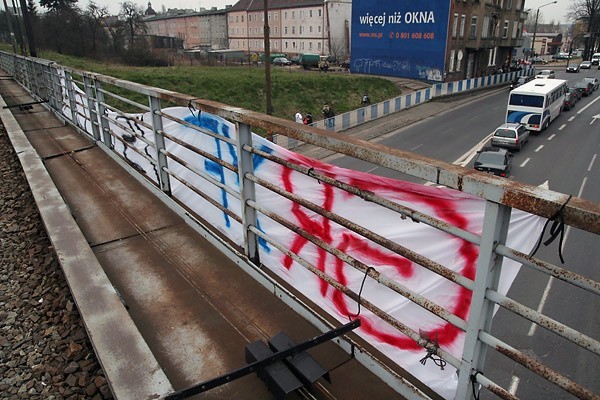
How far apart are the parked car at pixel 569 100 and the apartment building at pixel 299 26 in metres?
41.2

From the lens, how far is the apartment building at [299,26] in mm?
74500

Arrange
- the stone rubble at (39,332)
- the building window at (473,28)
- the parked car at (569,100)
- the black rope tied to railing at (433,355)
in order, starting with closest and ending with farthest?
1. the black rope tied to railing at (433,355)
2. the stone rubble at (39,332)
3. the parked car at (569,100)
4. the building window at (473,28)

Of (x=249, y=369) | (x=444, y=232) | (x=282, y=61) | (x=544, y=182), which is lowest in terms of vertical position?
(x=544, y=182)

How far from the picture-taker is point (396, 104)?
3653 centimetres

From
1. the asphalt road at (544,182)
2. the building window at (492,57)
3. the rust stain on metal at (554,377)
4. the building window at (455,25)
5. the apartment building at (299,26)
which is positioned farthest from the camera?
the apartment building at (299,26)

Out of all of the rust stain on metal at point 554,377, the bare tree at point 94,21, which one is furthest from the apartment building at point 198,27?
the rust stain on metal at point 554,377

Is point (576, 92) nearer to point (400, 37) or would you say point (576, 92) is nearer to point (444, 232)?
point (400, 37)

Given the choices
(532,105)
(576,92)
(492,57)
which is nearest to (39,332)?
(532,105)

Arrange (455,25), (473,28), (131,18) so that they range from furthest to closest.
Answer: (131,18) → (473,28) → (455,25)

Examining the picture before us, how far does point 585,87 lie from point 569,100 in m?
9.79

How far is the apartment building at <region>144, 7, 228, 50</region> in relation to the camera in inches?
3861

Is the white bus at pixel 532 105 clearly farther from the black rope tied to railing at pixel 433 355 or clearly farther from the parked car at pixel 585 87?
the black rope tied to railing at pixel 433 355

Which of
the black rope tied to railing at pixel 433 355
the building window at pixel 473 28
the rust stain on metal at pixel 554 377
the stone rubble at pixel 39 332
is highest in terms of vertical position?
the building window at pixel 473 28

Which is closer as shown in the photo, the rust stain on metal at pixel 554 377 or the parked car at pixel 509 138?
the rust stain on metal at pixel 554 377
